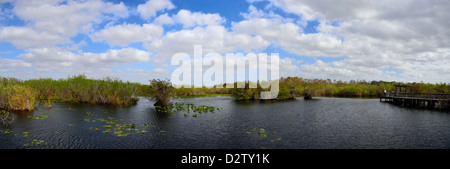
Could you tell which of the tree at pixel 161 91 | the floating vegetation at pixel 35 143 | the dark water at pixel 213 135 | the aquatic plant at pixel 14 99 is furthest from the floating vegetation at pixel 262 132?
the aquatic plant at pixel 14 99

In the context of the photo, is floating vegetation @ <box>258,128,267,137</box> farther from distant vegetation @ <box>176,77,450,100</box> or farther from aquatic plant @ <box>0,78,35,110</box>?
Answer: distant vegetation @ <box>176,77,450,100</box>

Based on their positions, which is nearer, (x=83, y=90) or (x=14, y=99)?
(x=14, y=99)

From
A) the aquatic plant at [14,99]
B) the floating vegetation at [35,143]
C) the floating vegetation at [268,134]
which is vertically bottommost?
the floating vegetation at [268,134]

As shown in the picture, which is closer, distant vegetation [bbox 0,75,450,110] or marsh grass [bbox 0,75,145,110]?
distant vegetation [bbox 0,75,450,110]

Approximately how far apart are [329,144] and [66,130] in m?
17.4

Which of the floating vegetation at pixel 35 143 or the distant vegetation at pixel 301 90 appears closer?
the floating vegetation at pixel 35 143

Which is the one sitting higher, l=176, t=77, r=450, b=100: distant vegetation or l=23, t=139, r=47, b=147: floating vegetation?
l=176, t=77, r=450, b=100: distant vegetation

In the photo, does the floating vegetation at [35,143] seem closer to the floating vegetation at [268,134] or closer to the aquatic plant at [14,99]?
the floating vegetation at [268,134]

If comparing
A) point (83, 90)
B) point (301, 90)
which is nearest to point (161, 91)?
point (83, 90)

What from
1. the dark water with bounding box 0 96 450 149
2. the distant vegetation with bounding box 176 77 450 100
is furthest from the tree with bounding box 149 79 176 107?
the dark water with bounding box 0 96 450 149

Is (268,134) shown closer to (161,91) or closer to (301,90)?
(161,91)

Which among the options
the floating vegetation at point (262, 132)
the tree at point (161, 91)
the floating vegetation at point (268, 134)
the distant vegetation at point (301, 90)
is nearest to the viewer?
the floating vegetation at point (268, 134)

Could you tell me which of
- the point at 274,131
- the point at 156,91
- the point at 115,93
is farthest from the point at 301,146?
the point at 115,93
